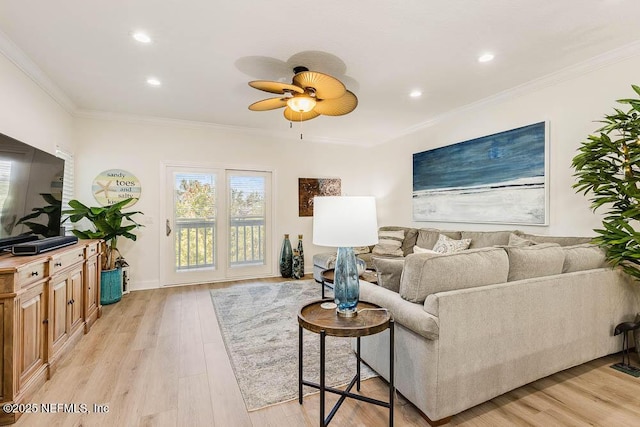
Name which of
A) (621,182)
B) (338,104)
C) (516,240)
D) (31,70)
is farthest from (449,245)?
(31,70)

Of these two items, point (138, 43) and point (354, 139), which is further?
point (354, 139)

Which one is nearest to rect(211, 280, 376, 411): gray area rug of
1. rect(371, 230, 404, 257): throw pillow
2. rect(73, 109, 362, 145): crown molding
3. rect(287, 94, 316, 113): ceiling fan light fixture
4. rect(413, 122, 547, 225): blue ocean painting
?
rect(371, 230, 404, 257): throw pillow

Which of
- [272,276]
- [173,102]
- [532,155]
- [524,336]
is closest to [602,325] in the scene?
[524,336]

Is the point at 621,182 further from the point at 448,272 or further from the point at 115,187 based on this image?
the point at 115,187

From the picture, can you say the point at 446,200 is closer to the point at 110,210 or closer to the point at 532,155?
the point at 532,155

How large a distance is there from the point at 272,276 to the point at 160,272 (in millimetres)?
1812

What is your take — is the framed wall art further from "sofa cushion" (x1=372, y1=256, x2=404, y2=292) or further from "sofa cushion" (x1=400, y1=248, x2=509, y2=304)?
"sofa cushion" (x1=400, y1=248, x2=509, y2=304)

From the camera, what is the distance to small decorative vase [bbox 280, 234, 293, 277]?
5.38 meters

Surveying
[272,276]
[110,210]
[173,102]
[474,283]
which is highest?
[173,102]

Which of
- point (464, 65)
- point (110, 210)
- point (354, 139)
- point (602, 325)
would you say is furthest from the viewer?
point (354, 139)

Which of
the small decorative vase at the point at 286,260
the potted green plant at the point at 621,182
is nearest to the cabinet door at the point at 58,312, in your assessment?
the small decorative vase at the point at 286,260

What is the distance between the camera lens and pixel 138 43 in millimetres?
2590

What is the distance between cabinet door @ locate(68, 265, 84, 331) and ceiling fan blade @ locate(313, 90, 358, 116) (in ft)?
9.19

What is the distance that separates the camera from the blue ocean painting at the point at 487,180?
341 centimetres
